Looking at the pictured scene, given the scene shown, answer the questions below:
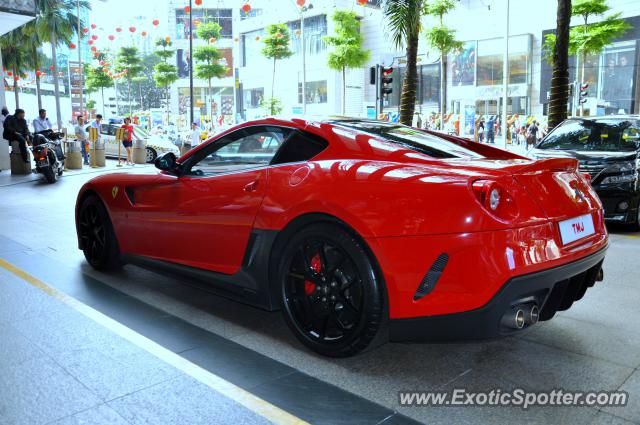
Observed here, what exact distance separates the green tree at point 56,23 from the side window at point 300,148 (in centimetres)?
4097

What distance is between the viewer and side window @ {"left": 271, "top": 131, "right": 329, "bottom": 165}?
3.62 metres

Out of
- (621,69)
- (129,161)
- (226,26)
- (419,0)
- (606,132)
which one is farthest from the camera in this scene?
(226,26)

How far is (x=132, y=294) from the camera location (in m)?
4.74

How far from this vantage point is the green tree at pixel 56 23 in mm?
40719

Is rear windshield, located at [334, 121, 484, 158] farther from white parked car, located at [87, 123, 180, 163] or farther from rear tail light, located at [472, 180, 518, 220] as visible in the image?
white parked car, located at [87, 123, 180, 163]

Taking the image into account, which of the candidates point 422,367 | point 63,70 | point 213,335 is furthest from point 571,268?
point 63,70

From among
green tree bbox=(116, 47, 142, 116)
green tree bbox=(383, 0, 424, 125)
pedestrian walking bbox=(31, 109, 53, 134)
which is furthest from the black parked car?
green tree bbox=(116, 47, 142, 116)

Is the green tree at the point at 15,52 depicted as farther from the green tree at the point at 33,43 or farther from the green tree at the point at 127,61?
the green tree at the point at 127,61

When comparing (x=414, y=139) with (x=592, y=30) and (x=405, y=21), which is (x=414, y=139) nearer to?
(x=405, y=21)

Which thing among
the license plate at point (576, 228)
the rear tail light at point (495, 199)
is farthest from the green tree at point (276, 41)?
the rear tail light at point (495, 199)

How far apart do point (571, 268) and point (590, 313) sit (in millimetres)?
1529

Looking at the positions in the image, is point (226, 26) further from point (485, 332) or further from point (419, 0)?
point (485, 332)

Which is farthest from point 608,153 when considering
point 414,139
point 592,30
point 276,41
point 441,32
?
point 276,41

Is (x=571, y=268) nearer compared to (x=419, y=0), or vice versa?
(x=571, y=268)
